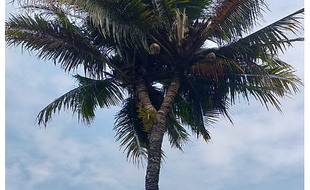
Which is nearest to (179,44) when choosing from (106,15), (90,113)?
(106,15)

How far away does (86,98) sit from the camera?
12586mm

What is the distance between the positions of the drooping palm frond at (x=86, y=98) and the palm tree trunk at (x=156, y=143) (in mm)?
1938

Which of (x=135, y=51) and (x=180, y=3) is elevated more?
(x=180, y=3)

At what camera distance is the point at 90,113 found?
42.4ft

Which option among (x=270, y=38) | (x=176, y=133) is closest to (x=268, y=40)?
(x=270, y=38)

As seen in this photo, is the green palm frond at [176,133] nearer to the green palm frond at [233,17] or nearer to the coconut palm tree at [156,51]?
the coconut palm tree at [156,51]

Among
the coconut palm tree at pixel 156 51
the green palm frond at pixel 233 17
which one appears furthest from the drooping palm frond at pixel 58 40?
the green palm frond at pixel 233 17

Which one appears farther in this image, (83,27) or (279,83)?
(83,27)

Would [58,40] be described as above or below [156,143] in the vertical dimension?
above

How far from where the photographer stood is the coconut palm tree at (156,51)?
10.7 m

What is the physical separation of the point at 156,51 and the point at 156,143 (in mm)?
2223

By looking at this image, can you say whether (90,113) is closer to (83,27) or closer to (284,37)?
(83,27)

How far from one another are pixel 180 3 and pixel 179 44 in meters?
1.16

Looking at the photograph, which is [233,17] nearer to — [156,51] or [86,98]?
[156,51]
